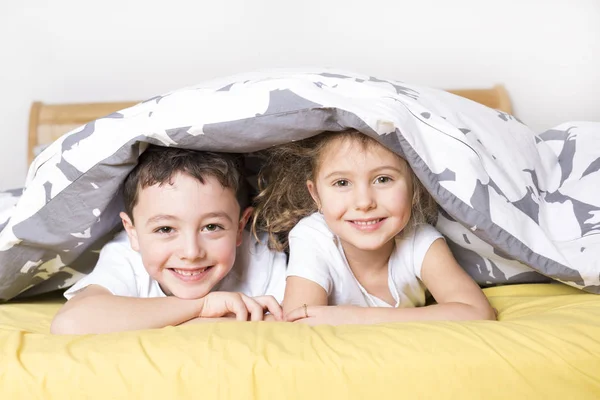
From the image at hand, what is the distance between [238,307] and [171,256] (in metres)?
0.16

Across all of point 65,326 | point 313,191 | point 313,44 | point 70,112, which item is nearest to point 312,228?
point 313,191

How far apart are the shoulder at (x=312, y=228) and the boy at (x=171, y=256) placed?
0.12 metres

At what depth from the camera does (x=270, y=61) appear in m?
2.25

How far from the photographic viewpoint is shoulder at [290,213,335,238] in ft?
4.53

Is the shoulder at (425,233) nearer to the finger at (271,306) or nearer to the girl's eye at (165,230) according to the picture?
the finger at (271,306)

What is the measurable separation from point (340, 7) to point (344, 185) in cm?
109

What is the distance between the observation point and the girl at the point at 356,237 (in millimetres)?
1214

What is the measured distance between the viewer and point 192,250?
4.05 feet

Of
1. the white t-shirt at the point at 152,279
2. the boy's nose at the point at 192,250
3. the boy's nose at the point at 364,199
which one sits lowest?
the white t-shirt at the point at 152,279

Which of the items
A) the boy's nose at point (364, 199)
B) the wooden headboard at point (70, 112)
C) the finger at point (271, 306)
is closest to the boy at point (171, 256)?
the finger at point (271, 306)

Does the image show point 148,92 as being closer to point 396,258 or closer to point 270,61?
point 270,61

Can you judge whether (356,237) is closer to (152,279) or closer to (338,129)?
(338,129)

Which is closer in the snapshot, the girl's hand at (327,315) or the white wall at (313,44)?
the girl's hand at (327,315)

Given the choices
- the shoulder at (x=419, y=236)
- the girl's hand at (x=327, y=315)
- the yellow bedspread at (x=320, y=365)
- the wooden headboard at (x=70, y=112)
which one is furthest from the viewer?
the wooden headboard at (x=70, y=112)
